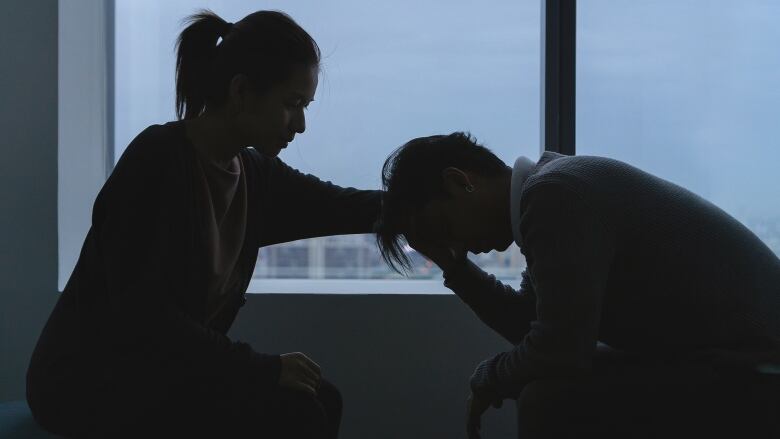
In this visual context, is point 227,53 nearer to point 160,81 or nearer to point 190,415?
point 190,415

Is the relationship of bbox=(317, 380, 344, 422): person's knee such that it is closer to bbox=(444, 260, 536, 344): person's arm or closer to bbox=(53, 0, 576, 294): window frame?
bbox=(444, 260, 536, 344): person's arm

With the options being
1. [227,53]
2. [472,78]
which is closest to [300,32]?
[227,53]

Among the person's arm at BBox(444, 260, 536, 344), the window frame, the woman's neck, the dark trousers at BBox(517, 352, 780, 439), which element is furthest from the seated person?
the window frame

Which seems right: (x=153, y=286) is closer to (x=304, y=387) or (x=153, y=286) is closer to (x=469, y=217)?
(x=304, y=387)

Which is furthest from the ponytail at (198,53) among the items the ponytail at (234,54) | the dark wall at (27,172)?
the dark wall at (27,172)

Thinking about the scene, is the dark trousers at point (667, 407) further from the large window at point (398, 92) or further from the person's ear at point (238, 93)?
the large window at point (398, 92)

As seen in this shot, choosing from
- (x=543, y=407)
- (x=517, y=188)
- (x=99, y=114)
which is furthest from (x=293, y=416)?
(x=99, y=114)

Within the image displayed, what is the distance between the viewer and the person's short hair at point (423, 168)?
3.61 feet

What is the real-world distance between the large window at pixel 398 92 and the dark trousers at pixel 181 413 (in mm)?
786

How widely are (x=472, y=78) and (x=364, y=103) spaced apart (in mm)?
301

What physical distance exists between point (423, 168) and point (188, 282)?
0.42m

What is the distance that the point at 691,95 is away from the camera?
185 centimetres

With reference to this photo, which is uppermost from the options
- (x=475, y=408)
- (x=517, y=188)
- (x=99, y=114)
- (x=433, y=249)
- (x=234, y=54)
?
(x=234, y=54)

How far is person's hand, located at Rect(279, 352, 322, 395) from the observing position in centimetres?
108
